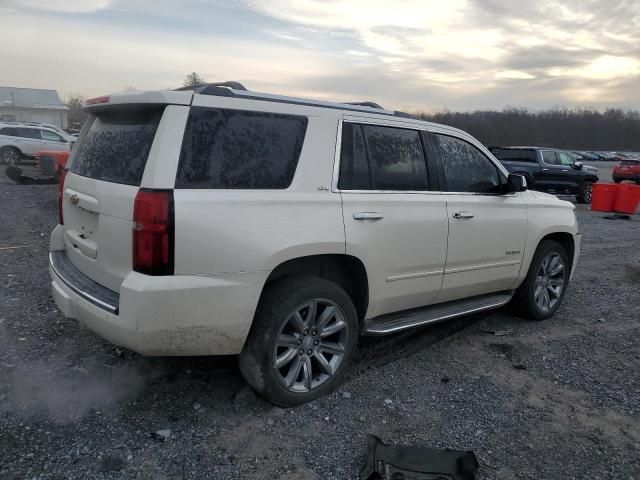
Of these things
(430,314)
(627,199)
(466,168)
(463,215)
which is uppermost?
(466,168)

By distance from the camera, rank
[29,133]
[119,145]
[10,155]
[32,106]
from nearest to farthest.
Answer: [119,145] → [10,155] → [29,133] → [32,106]

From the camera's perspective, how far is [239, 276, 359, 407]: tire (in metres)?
3.19

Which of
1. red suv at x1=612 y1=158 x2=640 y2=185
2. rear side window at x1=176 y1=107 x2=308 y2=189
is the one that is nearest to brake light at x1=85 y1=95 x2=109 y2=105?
rear side window at x1=176 y1=107 x2=308 y2=189

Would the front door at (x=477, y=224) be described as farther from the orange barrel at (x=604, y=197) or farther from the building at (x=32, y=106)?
the building at (x=32, y=106)

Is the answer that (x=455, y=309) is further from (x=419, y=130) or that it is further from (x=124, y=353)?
(x=124, y=353)

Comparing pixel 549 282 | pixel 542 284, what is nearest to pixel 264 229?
pixel 542 284

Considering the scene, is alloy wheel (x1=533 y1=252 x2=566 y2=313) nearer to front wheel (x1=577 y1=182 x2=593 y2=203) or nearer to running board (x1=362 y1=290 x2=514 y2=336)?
running board (x1=362 y1=290 x2=514 y2=336)

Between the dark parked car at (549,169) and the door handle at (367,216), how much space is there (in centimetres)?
1486

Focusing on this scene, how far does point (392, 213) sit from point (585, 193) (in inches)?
661

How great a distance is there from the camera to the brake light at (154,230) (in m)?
2.76

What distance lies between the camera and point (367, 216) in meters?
3.55

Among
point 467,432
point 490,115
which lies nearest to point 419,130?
point 467,432

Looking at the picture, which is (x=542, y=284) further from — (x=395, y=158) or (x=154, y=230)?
(x=154, y=230)

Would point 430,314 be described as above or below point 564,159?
below
